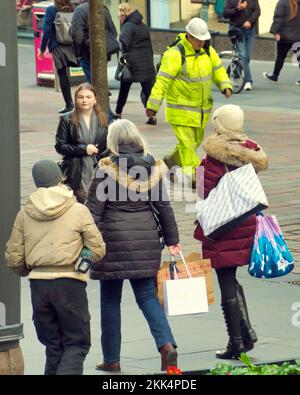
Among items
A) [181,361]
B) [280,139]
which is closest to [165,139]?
[280,139]

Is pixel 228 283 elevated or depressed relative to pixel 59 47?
elevated

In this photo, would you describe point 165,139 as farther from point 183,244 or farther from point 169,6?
point 169,6

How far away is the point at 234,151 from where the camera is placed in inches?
340

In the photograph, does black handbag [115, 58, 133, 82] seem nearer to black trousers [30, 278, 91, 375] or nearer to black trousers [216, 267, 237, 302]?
black trousers [216, 267, 237, 302]

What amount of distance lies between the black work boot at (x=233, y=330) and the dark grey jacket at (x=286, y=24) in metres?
15.1

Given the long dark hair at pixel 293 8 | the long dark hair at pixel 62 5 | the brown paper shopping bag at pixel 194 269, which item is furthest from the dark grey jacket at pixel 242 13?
the brown paper shopping bag at pixel 194 269

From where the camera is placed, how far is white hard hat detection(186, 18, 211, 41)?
13559 mm

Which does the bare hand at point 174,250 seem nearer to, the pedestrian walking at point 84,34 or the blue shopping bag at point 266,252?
the blue shopping bag at point 266,252

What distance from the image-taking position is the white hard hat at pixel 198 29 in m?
13.6

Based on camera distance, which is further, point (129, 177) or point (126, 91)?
point (126, 91)

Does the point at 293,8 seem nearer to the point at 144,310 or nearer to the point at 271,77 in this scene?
the point at 271,77

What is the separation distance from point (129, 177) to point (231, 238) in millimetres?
826

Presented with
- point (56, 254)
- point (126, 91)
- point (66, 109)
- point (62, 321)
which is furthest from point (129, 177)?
point (66, 109)

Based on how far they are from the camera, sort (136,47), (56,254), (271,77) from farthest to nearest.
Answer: (271,77) → (136,47) → (56,254)
